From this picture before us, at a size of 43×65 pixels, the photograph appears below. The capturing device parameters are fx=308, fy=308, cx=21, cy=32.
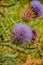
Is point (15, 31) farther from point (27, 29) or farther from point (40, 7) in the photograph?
point (40, 7)

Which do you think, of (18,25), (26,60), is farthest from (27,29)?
(26,60)

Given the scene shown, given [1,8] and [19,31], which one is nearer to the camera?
[19,31]

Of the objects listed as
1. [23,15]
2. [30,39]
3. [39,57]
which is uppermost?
[23,15]

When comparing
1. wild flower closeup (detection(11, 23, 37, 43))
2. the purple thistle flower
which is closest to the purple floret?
wild flower closeup (detection(11, 23, 37, 43))

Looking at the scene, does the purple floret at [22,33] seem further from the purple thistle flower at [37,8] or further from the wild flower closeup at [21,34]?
the purple thistle flower at [37,8]

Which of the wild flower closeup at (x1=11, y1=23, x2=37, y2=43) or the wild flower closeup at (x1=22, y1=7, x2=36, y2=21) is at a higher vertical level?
the wild flower closeup at (x1=22, y1=7, x2=36, y2=21)

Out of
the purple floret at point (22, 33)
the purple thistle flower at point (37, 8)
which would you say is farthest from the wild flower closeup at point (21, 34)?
the purple thistle flower at point (37, 8)

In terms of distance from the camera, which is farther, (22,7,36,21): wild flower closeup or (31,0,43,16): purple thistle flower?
(31,0,43,16): purple thistle flower

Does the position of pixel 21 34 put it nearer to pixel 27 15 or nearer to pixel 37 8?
pixel 27 15

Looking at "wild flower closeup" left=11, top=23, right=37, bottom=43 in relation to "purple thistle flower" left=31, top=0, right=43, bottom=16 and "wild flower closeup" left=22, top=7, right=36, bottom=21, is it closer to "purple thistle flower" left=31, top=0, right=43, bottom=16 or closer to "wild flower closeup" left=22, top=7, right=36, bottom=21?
"wild flower closeup" left=22, top=7, right=36, bottom=21
